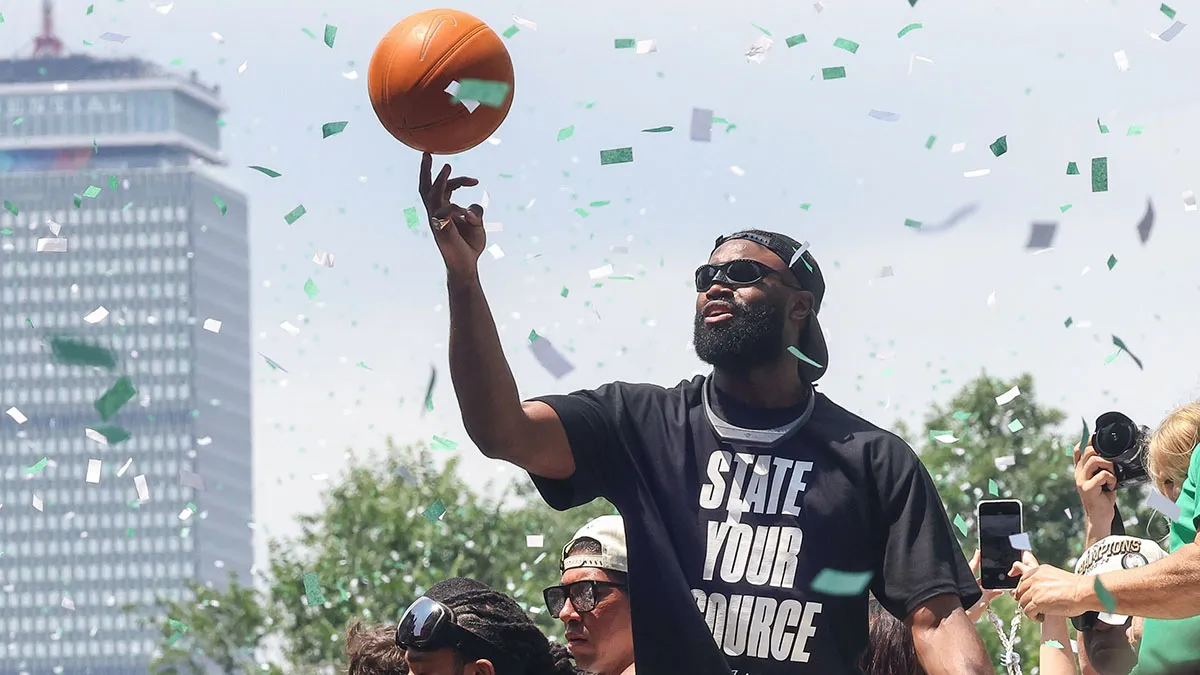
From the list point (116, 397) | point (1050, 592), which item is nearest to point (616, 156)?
point (1050, 592)

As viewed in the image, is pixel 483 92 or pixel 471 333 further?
pixel 483 92

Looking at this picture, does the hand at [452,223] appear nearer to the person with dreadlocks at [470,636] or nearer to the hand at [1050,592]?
the person with dreadlocks at [470,636]

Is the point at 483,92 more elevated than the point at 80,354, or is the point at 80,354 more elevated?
the point at 483,92

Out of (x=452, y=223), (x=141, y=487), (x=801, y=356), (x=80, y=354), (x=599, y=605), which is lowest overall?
(x=141, y=487)

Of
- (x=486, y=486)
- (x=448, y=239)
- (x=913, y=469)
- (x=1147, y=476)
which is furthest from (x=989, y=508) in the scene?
(x=486, y=486)

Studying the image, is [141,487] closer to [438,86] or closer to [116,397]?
[116,397]

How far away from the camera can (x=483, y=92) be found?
4.53m

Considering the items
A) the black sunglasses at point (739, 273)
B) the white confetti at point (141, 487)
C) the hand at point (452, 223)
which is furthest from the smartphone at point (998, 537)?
the white confetti at point (141, 487)

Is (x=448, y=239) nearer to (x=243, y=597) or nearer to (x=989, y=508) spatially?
(x=989, y=508)

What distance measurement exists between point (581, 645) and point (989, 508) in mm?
1171

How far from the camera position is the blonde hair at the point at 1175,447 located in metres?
4.91

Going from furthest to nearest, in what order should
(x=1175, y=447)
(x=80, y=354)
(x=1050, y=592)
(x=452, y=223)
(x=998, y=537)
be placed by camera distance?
(x=80, y=354), (x=1175, y=447), (x=998, y=537), (x=1050, y=592), (x=452, y=223)

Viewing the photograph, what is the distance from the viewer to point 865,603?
14.4ft

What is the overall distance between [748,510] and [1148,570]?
861mm
